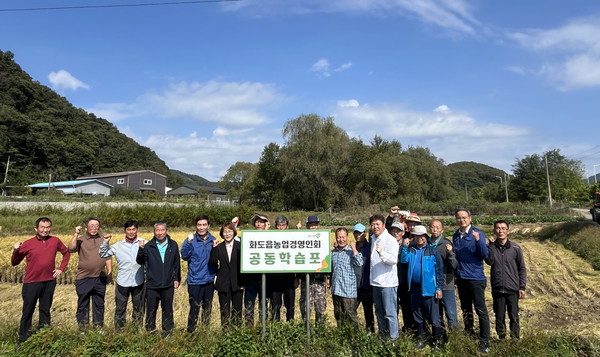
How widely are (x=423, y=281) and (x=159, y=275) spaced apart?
359cm

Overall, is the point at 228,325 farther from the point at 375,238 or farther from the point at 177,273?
the point at 375,238

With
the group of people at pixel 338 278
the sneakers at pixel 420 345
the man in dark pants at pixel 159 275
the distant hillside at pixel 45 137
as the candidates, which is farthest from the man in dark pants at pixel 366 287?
the distant hillside at pixel 45 137

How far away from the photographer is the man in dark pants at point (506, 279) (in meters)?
4.42

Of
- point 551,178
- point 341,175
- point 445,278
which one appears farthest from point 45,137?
point 551,178

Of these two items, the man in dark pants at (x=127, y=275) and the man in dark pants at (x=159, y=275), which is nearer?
the man in dark pants at (x=159, y=275)

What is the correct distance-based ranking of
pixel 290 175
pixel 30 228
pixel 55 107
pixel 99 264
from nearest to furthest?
pixel 99 264 → pixel 30 228 → pixel 290 175 → pixel 55 107

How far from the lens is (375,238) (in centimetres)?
465

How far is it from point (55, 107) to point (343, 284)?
84.0m

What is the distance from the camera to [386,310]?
4.38 meters

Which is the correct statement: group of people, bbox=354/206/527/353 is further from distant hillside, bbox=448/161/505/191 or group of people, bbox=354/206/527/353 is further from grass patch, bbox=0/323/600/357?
distant hillside, bbox=448/161/505/191

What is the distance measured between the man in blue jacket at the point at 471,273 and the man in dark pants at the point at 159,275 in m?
4.00

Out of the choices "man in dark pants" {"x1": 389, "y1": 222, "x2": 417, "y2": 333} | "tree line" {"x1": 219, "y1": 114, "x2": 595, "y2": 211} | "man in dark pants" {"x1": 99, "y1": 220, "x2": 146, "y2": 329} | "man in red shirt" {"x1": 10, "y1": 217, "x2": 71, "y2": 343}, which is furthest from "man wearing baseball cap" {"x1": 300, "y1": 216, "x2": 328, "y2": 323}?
"tree line" {"x1": 219, "y1": 114, "x2": 595, "y2": 211}

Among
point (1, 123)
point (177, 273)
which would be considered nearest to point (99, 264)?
point (177, 273)

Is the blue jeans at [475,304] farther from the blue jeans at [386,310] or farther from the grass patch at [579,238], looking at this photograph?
the grass patch at [579,238]
